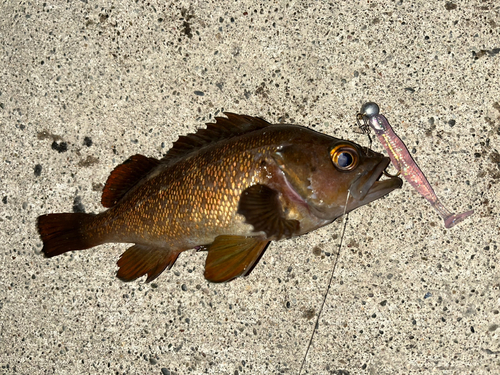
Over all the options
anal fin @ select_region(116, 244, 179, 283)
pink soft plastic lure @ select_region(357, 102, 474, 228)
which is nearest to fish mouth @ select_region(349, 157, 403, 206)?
pink soft plastic lure @ select_region(357, 102, 474, 228)

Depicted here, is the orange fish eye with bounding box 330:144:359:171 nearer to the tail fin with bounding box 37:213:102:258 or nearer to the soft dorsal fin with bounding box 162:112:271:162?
the soft dorsal fin with bounding box 162:112:271:162

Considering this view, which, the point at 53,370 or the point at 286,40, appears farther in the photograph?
the point at 53,370

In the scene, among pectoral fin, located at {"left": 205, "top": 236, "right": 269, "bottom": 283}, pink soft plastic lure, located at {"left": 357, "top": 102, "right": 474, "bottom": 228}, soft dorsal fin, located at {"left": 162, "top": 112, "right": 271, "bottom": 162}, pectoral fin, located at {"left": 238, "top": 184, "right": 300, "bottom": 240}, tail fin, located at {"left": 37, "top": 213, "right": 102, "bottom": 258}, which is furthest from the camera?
tail fin, located at {"left": 37, "top": 213, "right": 102, "bottom": 258}

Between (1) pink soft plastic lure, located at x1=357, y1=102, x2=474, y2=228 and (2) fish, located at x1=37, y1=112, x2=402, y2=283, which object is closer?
(2) fish, located at x1=37, y1=112, x2=402, y2=283


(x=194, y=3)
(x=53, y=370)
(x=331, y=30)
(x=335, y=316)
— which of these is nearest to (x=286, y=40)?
(x=331, y=30)

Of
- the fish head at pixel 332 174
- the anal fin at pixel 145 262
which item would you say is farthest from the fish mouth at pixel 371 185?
the anal fin at pixel 145 262

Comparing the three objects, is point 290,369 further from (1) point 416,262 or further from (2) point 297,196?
(2) point 297,196
